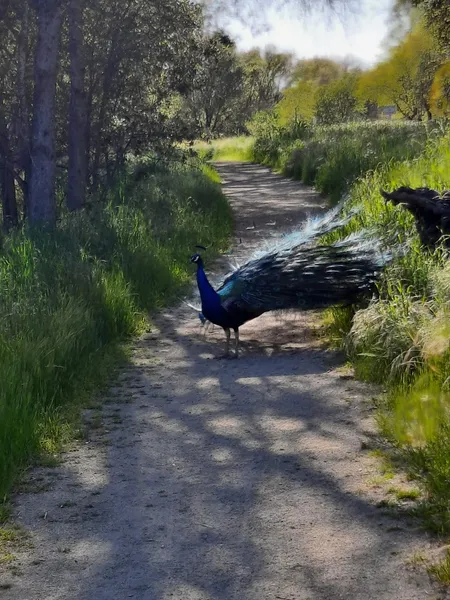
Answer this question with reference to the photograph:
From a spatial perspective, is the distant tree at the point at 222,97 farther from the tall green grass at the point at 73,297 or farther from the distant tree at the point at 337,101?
the tall green grass at the point at 73,297

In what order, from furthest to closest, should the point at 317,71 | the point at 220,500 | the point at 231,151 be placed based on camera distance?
the point at 317,71
the point at 231,151
the point at 220,500

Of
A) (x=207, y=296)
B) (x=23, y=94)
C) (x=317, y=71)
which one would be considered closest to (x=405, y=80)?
(x=317, y=71)

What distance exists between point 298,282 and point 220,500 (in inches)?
132

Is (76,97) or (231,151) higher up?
(76,97)

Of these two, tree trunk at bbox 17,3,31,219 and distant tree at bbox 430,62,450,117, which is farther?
distant tree at bbox 430,62,450,117

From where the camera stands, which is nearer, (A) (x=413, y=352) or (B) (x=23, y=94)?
(A) (x=413, y=352)

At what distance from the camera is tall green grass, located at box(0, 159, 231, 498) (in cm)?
585

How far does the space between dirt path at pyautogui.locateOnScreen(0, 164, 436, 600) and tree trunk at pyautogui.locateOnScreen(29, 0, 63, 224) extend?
24.3 feet

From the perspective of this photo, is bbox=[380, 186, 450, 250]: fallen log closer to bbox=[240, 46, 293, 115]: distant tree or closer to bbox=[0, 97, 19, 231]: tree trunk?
bbox=[0, 97, 19, 231]: tree trunk

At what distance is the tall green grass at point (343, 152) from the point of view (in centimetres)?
1650

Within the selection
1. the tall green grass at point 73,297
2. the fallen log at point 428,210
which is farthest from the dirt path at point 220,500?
the fallen log at point 428,210

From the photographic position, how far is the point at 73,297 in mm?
8398

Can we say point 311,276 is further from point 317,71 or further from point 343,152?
point 317,71

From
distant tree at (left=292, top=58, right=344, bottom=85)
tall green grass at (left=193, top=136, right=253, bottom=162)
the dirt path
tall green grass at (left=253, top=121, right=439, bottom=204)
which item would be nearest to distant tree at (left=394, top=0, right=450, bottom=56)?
tall green grass at (left=253, top=121, right=439, bottom=204)
